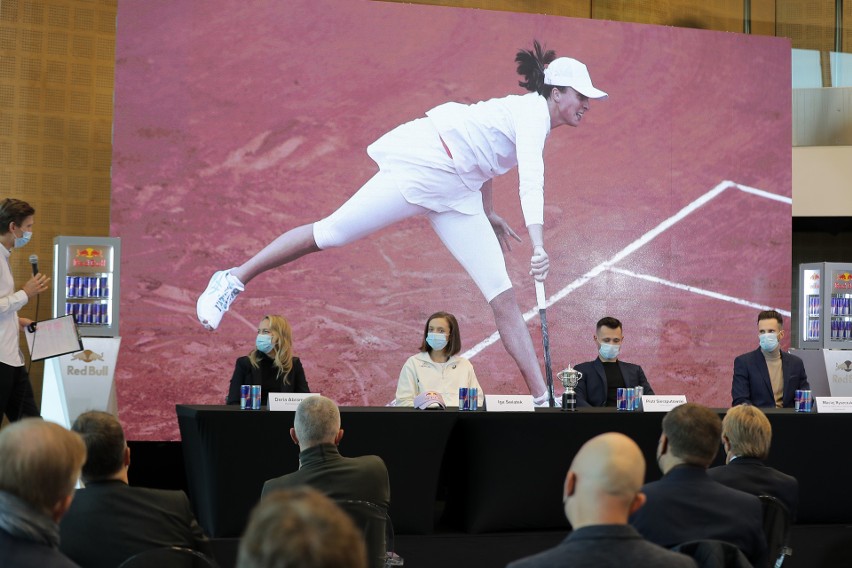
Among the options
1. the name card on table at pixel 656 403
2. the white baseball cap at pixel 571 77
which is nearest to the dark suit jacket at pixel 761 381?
the name card on table at pixel 656 403

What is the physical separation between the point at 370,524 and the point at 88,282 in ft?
12.2

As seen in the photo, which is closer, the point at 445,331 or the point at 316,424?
the point at 316,424

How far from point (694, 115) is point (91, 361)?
4.67 m

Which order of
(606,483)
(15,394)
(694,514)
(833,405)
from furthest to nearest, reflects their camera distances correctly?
1. (15,394)
2. (833,405)
3. (694,514)
4. (606,483)

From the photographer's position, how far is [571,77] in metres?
7.39

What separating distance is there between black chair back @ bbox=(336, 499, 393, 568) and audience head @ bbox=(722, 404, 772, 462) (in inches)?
46.9

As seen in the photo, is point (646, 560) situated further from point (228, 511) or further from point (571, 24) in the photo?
point (571, 24)

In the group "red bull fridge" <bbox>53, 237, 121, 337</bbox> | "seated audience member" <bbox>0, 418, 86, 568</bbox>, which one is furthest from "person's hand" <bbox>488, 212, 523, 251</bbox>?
"seated audience member" <bbox>0, 418, 86, 568</bbox>

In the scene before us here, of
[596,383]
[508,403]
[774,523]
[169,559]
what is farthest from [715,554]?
[596,383]

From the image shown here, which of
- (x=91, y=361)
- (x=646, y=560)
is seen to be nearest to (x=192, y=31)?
(x=91, y=361)

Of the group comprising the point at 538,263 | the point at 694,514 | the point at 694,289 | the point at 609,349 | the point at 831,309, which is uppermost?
the point at 538,263

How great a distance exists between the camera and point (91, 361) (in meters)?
5.85

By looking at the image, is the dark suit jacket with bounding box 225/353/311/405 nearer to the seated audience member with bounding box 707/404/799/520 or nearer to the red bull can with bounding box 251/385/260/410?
the red bull can with bounding box 251/385/260/410

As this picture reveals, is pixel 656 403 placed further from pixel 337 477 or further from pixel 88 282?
pixel 88 282
